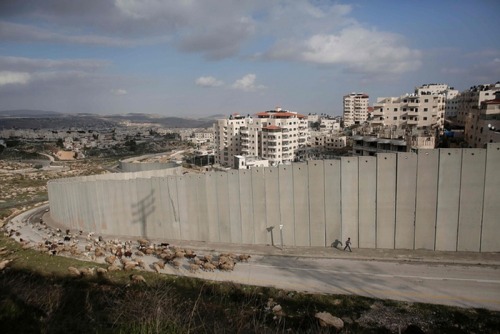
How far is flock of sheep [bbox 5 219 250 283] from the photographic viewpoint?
47.7ft

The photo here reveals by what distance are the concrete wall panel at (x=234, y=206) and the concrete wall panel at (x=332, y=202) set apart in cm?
497

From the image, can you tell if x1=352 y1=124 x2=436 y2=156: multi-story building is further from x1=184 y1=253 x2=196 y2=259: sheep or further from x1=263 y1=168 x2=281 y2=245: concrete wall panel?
x1=184 y1=253 x2=196 y2=259: sheep

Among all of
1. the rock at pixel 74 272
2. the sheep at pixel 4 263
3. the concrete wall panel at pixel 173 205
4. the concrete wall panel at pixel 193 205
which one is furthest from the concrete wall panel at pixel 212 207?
the sheep at pixel 4 263

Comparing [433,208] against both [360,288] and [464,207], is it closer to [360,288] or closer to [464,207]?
[464,207]

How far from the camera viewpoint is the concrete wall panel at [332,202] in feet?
53.8

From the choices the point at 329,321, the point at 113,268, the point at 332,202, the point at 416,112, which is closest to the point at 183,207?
the point at 113,268

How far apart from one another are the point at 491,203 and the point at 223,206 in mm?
13182

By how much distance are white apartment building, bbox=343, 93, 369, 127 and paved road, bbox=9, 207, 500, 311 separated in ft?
343

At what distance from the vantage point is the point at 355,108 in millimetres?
118750

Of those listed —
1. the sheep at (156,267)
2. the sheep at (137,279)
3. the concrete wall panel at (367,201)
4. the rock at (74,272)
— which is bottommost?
the sheep at (156,267)

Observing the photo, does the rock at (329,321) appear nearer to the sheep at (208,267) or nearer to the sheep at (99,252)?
the sheep at (208,267)

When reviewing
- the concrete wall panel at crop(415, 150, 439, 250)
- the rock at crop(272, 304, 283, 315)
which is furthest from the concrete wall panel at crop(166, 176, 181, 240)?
the concrete wall panel at crop(415, 150, 439, 250)

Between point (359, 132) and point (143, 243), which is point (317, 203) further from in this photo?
point (359, 132)

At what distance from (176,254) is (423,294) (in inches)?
433
